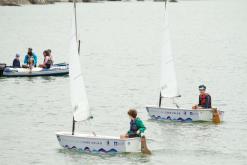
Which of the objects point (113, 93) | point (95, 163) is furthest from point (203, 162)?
point (113, 93)

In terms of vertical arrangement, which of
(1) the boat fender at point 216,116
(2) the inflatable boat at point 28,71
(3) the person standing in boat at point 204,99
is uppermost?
(2) the inflatable boat at point 28,71

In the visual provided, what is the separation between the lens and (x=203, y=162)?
114 ft

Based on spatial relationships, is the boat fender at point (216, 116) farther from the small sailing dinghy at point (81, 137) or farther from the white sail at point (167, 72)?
the small sailing dinghy at point (81, 137)

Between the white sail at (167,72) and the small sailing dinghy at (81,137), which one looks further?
the white sail at (167,72)

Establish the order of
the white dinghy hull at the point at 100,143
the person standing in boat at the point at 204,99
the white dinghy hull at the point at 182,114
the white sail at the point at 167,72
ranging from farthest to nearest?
the white sail at the point at 167,72, the white dinghy hull at the point at 182,114, the person standing in boat at the point at 204,99, the white dinghy hull at the point at 100,143

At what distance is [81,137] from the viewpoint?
34781 millimetres

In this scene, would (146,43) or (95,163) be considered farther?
(146,43)

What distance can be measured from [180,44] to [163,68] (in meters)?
69.0

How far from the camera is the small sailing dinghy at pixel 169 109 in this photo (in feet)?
138

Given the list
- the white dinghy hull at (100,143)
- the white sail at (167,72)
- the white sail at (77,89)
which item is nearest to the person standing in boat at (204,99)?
the white sail at (167,72)

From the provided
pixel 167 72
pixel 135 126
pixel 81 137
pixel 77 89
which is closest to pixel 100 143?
pixel 81 137

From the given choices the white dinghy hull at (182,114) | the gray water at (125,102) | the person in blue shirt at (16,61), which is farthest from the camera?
the person in blue shirt at (16,61)

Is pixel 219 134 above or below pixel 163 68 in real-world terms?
below

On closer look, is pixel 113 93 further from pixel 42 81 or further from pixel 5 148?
pixel 5 148
